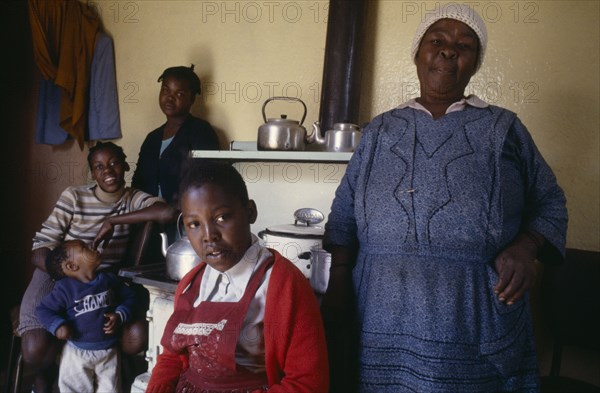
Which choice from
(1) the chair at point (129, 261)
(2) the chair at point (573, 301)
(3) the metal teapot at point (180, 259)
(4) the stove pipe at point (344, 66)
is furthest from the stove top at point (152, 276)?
(2) the chair at point (573, 301)

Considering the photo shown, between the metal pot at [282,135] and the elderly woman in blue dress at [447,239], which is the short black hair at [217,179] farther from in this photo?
the metal pot at [282,135]

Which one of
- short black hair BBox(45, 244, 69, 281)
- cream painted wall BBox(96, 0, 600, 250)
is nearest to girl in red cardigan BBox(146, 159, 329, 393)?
short black hair BBox(45, 244, 69, 281)

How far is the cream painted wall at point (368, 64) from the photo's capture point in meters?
1.93

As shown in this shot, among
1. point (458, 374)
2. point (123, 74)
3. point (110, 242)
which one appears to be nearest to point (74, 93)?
point (123, 74)

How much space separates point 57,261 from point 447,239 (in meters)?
1.48

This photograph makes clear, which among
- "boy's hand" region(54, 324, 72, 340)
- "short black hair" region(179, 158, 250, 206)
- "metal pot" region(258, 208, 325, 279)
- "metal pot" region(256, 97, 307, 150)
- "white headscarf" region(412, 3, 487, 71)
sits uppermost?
"white headscarf" region(412, 3, 487, 71)

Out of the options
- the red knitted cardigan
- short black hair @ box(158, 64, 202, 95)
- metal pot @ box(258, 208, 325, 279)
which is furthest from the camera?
short black hair @ box(158, 64, 202, 95)

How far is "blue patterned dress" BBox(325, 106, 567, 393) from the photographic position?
3.26ft

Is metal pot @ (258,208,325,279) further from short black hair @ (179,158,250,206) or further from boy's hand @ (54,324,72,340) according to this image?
boy's hand @ (54,324,72,340)

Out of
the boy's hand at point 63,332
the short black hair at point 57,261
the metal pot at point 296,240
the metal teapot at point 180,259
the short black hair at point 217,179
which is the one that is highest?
the short black hair at point 217,179

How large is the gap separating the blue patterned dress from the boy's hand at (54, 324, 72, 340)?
1.17 metres

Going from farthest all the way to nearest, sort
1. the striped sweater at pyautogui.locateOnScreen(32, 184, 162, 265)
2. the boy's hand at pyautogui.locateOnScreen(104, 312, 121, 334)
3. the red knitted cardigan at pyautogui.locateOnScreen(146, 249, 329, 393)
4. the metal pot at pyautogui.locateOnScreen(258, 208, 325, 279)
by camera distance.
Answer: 1. the striped sweater at pyautogui.locateOnScreen(32, 184, 162, 265)
2. the boy's hand at pyautogui.locateOnScreen(104, 312, 121, 334)
3. the metal pot at pyautogui.locateOnScreen(258, 208, 325, 279)
4. the red knitted cardigan at pyautogui.locateOnScreen(146, 249, 329, 393)

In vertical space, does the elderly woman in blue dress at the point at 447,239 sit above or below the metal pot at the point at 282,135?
below

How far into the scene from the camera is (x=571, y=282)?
5.54ft
